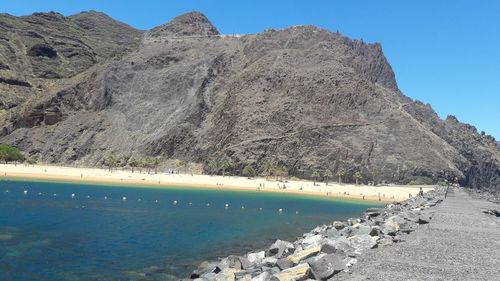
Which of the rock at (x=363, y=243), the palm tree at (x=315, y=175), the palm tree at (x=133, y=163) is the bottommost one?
the rock at (x=363, y=243)

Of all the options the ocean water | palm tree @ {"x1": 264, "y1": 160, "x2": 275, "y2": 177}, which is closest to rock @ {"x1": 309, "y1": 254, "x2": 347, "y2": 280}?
the ocean water

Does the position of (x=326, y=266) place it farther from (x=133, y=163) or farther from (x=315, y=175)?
(x=133, y=163)

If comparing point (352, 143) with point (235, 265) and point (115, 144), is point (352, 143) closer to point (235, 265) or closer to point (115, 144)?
point (115, 144)

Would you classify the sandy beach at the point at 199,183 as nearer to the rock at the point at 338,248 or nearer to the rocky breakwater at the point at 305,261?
the rocky breakwater at the point at 305,261

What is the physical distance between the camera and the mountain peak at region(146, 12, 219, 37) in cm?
18438

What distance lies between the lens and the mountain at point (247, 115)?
127625 millimetres

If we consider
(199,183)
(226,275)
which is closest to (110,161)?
(199,183)

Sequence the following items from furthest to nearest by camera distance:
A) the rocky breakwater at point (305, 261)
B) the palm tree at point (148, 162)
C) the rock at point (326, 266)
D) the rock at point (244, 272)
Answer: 1. the palm tree at point (148, 162)
2. the rock at point (244, 272)
3. the rocky breakwater at point (305, 261)
4. the rock at point (326, 266)

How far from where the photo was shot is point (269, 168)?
412ft

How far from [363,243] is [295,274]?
6.01 meters

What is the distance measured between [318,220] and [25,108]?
131 meters

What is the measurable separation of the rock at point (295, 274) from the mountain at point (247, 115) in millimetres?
108312

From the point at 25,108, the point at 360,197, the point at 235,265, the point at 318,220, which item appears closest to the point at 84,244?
the point at 235,265

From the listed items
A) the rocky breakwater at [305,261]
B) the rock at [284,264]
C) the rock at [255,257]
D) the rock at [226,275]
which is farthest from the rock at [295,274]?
the rock at [255,257]
